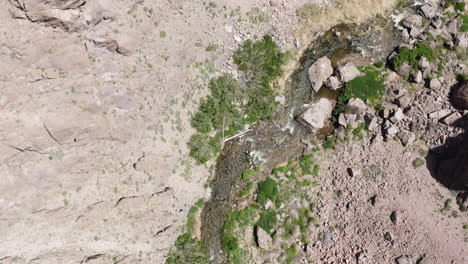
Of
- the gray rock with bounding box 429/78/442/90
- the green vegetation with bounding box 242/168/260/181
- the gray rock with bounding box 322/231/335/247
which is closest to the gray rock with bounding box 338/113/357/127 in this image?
the gray rock with bounding box 429/78/442/90

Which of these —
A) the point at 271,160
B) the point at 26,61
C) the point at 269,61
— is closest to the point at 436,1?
the point at 269,61

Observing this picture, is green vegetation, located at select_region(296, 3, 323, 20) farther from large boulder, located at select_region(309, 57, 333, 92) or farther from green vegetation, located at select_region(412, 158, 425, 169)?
green vegetation, located at select_region(412, 158, 425, 169)

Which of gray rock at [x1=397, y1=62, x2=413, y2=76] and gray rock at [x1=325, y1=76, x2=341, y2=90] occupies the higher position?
gray rock at [x1=397, y1=62, x2=413, y2=76]

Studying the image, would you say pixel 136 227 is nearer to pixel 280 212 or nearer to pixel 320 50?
pixel 280 212

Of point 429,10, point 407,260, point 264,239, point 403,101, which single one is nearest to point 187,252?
point 264,239

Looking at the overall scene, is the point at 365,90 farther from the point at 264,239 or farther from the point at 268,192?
the point at 264,239
